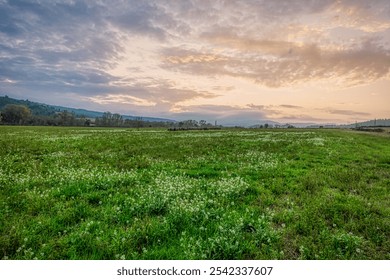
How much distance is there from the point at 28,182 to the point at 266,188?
10.1 meters

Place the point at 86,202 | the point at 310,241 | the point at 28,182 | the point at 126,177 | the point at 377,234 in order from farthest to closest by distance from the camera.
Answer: the point at 126,177 < the point at 28,182 < the point at 86,202 < the point at 377,234 < the point at 310,241

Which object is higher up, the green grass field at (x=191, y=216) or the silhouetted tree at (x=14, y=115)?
the silhouetted tree at (x=14, y=115)

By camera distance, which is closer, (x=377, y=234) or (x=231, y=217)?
(x=377, y=234)

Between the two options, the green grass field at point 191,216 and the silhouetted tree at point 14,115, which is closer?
the green grass field at point 191,216

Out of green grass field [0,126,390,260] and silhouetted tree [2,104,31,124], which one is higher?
silhouetted tree [2,104,31,124]

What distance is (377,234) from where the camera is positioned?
7043 mm

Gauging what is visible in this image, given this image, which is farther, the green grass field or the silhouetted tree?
the silhouetted tree

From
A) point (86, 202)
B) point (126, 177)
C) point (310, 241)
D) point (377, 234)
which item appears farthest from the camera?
point (126, 177)

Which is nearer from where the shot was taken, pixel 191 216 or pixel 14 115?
pixel 191 216

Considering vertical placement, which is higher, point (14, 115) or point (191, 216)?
point (14, 115)
